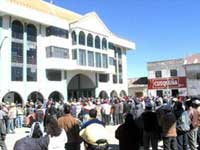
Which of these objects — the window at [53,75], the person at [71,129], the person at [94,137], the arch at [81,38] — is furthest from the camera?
the arch at [81,38]

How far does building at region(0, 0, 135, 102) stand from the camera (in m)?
34.0

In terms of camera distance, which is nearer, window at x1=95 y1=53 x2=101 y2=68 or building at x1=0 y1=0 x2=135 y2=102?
building at x1=0 y1=0 x2=135 y2=102

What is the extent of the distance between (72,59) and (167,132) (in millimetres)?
31145

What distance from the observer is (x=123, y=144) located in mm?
7332

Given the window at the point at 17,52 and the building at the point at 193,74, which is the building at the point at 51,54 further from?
the building at the point at 193,74

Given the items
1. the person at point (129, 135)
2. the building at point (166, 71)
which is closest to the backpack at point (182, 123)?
the person at point (129, 135)

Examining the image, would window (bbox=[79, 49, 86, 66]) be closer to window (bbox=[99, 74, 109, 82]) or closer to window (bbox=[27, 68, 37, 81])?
window (bbox=[99, 74, 109, 82])

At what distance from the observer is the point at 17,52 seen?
34.9 meters

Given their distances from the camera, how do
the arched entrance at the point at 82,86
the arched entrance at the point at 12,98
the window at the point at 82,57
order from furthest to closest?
the arched entrance at the point at 82,86 < the window at the point at 82,57 < the arched entrance at the point at 12,98

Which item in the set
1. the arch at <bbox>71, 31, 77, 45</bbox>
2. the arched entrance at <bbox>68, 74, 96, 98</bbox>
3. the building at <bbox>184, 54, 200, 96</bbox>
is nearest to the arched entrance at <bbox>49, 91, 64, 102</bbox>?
the arched entrance at <bbox>68, 74, 96, 98</bbox>

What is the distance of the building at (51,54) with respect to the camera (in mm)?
34000

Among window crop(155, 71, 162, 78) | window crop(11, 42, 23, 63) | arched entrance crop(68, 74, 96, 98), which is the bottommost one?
arched entrance crop(68, 74, 96, 98)

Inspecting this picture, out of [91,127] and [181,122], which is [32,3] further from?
[91,127]

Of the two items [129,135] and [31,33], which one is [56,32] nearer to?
[31,33]
